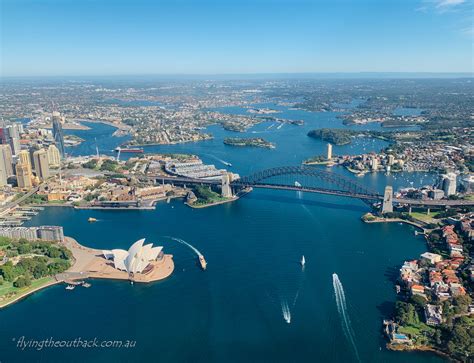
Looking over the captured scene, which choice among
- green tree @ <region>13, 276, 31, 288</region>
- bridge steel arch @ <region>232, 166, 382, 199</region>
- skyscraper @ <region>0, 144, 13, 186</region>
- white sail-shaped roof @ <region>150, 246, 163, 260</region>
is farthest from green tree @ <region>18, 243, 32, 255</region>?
bridge steel arch @ <region>232, 166, 382, 199</region>

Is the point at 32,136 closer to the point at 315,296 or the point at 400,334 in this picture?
the point at 315,296

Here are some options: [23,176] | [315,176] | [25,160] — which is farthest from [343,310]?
[25,160]

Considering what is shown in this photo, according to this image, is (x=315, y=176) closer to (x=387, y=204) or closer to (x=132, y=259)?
(x=387, y=204)

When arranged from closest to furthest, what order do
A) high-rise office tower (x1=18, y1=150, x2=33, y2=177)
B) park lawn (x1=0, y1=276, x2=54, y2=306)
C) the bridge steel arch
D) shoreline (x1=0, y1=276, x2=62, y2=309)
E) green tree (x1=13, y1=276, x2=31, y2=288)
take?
1. shoreline (x1=0, y1=276, x2=62, y2=309)
2. park lawn (x1=0, y1=276, x2=54, y2=306)
3. green tree (x1=13, y1=276, x2=31, y2=288)
4. the bridge steel arch
5. high-rise office tower (x1=18, y1=150, x2=33, y2=177)

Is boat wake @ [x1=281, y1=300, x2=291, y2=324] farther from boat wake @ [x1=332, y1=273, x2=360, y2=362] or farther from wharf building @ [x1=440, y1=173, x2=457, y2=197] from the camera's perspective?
wharf building @ [x1=440, y1=173, x2=457, y2=197]

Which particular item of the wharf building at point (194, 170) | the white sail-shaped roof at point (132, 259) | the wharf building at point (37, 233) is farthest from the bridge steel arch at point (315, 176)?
the white sail-shaped roof at point (132, 259)

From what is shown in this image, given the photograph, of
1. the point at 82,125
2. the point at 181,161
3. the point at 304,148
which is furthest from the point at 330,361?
the point at 82,125
